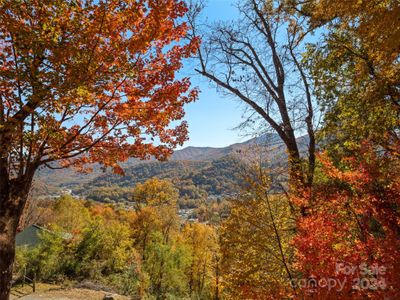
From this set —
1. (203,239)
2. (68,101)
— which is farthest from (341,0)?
(203,239)

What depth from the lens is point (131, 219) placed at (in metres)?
31.2

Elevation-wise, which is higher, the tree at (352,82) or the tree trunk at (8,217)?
the tree at (352,82)

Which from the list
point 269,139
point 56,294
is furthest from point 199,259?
point 269,139

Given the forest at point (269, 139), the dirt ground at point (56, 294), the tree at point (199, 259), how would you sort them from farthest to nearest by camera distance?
the tree at point (199, 259)
the dirt ground at point (56, 294)
the forest at point (269, 139)

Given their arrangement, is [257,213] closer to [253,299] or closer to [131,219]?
[253,299]

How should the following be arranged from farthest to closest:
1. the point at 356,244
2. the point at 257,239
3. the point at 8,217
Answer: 1. the point at 257,239
2. the point at 356,244
3. the point at 8,217

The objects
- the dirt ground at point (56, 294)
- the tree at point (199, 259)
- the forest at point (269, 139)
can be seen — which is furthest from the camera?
the tree at point (199, 259)

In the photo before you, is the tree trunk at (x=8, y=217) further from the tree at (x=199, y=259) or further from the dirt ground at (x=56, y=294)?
the tree at (x=199, y=259)

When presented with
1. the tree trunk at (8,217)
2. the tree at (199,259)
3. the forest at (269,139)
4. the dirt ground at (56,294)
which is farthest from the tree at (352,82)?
the tree at (199,259)

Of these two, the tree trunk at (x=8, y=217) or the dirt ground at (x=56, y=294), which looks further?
the dirt ground at (x=56, y=294)

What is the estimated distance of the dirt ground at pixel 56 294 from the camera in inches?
598

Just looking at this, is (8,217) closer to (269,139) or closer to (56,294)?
(269,139)

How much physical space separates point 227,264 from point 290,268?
4.70 ft

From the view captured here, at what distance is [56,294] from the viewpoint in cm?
1596
